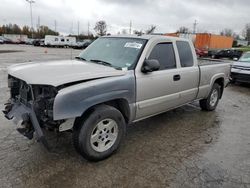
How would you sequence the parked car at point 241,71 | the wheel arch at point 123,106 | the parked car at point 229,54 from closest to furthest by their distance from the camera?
1. the wheel arch at point 123,106
2. the parked car at point 241,71
3. the parked car at point 229,54

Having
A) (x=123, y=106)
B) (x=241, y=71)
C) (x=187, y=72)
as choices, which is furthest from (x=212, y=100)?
(x=241, y=71)

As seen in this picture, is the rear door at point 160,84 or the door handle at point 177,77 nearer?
the rear door at point 160,84

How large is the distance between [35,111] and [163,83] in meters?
2.22

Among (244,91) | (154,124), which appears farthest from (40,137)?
(244,91)

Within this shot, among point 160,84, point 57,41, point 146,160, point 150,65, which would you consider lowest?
point 146,160

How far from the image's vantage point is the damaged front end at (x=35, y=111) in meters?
3.00

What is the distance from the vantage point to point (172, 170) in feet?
11.0

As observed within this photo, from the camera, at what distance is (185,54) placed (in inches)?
198

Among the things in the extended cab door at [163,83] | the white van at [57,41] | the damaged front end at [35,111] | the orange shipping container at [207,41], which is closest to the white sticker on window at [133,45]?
the extended cab door at [163,83]

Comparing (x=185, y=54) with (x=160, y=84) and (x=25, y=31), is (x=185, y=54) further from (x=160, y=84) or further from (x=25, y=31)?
(x=25, y=31)

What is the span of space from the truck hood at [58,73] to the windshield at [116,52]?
307 millimetres

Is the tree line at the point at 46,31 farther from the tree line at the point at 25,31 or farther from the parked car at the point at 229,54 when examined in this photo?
the parked car at the point at 229,54

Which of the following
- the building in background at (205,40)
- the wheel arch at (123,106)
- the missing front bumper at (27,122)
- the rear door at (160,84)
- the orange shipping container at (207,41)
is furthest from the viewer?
the orange shipping container at (207,41)

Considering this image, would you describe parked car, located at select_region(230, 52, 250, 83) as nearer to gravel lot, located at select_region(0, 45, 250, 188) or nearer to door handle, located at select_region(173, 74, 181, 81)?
gravel lot, located at select_region(0, 45, 250, 188)
